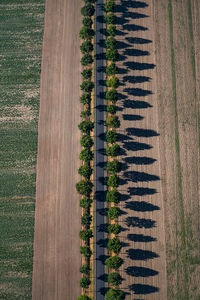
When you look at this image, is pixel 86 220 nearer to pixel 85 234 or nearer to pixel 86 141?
pixel 85 234

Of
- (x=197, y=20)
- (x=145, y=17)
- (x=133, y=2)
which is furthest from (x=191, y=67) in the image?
(x=133, y=2)

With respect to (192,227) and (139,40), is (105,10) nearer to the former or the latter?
(139,40)

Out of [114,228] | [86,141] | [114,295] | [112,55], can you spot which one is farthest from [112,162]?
[114,295]

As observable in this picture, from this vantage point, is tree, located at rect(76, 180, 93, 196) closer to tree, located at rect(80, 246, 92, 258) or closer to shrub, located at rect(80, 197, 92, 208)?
shrub, located at rect(80, 197, 92, 208)

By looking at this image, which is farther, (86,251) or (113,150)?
(113,150)

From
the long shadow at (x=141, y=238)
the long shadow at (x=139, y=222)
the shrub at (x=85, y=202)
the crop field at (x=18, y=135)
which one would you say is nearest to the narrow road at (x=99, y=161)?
the shrub at (x=85, y=202)

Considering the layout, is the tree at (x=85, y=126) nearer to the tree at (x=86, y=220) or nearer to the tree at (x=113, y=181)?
the tree at (x=113, y=181)
